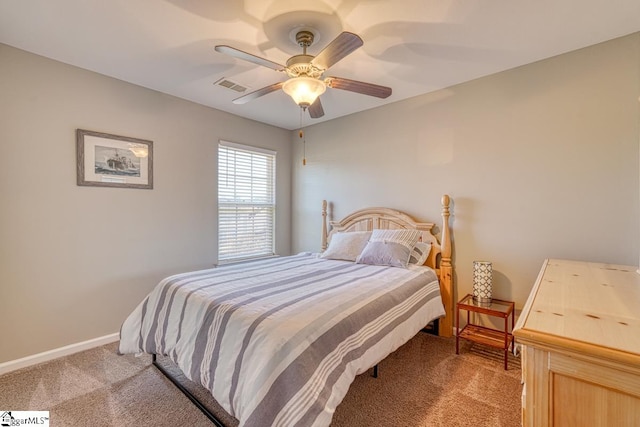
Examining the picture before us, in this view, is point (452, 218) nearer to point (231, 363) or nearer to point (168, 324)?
point (231, 363)

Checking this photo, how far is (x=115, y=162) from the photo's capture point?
9.30ft

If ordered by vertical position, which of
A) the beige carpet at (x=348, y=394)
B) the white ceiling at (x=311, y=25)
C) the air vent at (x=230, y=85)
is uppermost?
the white ceiling at (x=311, y=25)

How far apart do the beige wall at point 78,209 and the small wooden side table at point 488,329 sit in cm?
294

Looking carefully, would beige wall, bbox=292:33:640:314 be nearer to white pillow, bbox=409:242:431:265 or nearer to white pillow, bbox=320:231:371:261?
white pillow, bbox=409:242:431:265

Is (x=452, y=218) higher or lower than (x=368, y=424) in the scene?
higher

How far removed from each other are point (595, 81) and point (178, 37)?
3239mm

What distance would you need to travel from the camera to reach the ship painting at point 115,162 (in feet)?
9.00

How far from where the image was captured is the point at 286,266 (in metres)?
2.80

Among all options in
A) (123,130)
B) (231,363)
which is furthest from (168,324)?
(123,130)

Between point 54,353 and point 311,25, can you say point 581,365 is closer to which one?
point 311,25

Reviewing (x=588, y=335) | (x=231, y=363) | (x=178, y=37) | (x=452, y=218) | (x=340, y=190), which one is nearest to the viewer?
(x=588, y=335)

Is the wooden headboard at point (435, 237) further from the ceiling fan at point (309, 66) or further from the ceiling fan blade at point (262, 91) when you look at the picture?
the ceiling fan blade at point (262, 91)

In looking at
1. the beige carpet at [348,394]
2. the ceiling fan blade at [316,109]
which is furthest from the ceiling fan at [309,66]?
the beige carpet at [348,394]

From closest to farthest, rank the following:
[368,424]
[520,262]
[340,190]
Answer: [368,424], [520,262], [340,190]
